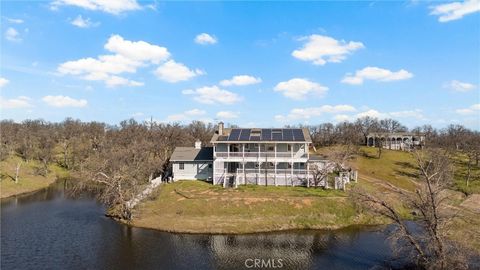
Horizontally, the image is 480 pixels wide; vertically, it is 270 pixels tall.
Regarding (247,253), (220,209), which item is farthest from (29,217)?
(247,253)

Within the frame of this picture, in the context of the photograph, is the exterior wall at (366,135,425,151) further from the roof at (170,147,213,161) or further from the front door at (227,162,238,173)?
the roof at (170,147,213,161)

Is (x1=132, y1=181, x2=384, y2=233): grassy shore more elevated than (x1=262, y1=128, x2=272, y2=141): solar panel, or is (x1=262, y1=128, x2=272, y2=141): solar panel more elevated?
(x1=262, y1=128, x2=272, y2=141): solar panel

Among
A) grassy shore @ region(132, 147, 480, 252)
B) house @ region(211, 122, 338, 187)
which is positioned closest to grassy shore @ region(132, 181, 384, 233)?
grassy shore @ region(132, 147, 480, 252)

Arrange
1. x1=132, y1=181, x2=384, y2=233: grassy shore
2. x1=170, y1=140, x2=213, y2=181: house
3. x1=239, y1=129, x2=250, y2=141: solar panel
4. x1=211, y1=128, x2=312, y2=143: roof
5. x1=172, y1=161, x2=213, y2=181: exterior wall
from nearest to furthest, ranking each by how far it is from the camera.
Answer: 1. x1=132, y1=181, x2=384, y2=233: grassy shore
2. x1=211, y1=128, x2=312, y2=143: roof
3. x1=239, y1=129, x2=250, y2=141: solar panel
4. x1=170, y1=140, x2=213, y2=181: house
5. x1=172, y1=161, x2=213, y2=181: exterior wall

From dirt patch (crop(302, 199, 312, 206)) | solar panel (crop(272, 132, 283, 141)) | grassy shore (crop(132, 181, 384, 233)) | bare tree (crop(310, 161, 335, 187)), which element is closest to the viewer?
grassy shore (crop(132, 181, 384, 233))

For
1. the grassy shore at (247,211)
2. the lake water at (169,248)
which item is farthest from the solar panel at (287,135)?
the lake water at (169,248)
